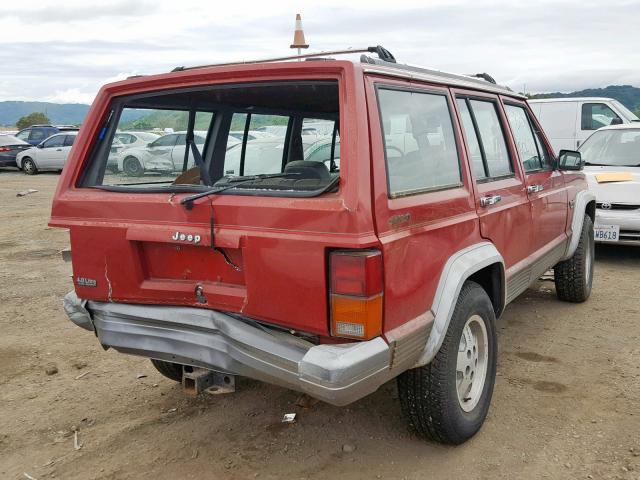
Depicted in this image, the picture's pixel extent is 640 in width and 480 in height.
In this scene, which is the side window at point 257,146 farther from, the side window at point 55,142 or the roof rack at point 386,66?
the side window at point 55,142

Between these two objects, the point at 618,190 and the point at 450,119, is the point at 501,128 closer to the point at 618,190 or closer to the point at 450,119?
the point at 450,119

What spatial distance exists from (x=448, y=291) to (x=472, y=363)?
2.07 ft

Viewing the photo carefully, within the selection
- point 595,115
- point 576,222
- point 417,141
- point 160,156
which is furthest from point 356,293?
point 595,115

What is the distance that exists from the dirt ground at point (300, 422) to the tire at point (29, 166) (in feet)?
59.5

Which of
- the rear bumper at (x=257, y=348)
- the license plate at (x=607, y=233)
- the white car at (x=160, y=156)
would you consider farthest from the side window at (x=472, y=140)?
the license plate at (x=607, y=233)

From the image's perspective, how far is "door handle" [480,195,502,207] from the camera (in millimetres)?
3328

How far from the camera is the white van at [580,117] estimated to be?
43.4ft

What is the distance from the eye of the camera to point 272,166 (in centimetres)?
408

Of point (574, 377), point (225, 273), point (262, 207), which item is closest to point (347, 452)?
point (225, 273)

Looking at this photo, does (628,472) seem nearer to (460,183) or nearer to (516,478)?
(516,478)

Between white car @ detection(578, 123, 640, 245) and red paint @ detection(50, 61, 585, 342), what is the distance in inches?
171

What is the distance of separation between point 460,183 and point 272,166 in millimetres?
1367

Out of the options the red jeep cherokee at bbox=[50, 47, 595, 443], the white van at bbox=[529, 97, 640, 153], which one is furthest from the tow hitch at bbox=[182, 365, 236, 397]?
the white van at bbox=[529, 97, 640, 153]

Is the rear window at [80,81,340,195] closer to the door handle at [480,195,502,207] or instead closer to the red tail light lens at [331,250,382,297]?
the red tail light lens at [331,250,382,297]
